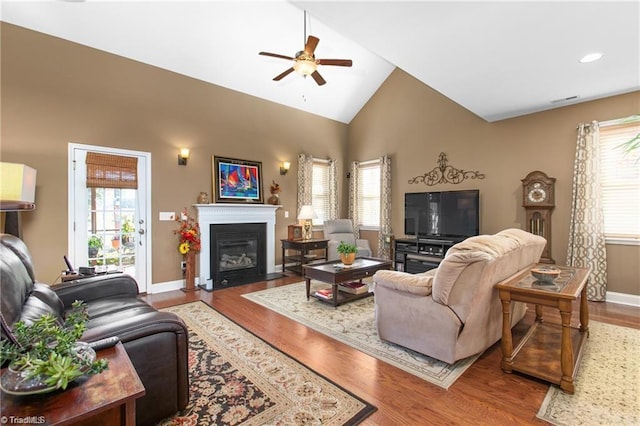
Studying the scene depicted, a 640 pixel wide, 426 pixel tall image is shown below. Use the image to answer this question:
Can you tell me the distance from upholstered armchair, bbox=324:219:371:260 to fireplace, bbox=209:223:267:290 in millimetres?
1316

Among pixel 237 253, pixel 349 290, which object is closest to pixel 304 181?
pixel 237 253

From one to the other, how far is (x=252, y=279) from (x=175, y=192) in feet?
6.53

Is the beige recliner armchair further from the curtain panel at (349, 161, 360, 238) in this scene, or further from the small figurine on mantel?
the curtain panel at (349, 161, 360, 238)

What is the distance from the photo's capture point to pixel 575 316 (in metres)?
3.58

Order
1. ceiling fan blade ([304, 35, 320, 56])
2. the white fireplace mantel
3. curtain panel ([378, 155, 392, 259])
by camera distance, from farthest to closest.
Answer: curtain panel ([378, 155, 392, 259])
the white fireplace mantel
ceiling fan blade ([304, 35, 320, 56])

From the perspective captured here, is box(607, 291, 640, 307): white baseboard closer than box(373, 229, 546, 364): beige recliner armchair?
No

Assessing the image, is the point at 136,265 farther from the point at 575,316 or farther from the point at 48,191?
the point at 575,316

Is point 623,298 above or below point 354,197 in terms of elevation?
below

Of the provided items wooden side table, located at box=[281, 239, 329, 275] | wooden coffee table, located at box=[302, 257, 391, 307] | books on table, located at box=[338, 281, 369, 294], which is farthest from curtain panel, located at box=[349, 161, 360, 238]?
books on table, located at box=[338, 281, 369, 294]

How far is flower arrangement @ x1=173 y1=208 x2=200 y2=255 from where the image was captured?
188 inches

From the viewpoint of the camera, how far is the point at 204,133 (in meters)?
5.18

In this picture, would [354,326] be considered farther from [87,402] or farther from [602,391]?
[87,402]

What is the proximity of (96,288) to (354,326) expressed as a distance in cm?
249

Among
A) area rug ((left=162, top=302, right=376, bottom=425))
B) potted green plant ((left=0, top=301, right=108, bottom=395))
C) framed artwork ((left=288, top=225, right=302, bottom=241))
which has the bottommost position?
area rug ((left=162, top=302, right=376, bottom=425))
